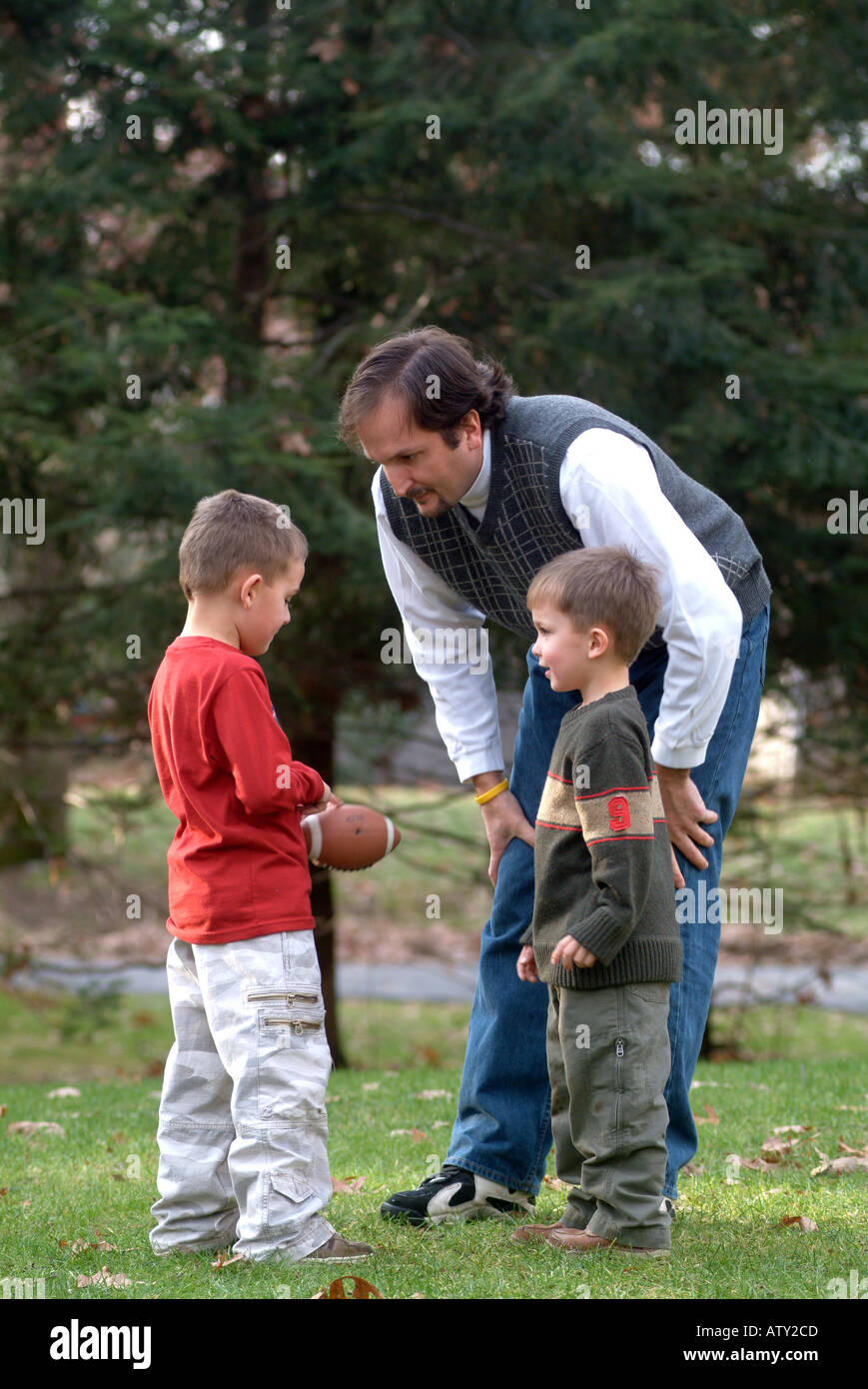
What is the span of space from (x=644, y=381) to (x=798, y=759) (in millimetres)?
3537

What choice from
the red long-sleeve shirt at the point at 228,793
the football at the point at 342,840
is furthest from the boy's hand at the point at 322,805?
the red long-sleeve shirt at the point at 228,793

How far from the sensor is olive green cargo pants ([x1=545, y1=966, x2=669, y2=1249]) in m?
2.79

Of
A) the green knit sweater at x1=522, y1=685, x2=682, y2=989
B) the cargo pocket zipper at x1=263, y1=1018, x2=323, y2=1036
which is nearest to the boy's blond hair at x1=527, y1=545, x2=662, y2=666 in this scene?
the green knit sweater at x1=522, y1=685, x2=682, y2=989

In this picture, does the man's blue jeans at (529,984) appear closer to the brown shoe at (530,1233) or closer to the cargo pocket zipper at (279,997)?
the brown shoe at (530,1233)

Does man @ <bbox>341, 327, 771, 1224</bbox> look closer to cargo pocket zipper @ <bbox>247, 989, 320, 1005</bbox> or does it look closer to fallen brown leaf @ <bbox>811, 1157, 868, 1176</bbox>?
cargo pocket zipper @ <bbox>247, 989, 320, 1005</bbox>

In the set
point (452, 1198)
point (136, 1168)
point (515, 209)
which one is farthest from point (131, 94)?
point (452, 1198)

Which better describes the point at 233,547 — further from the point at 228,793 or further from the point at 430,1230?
the point at 430,1230

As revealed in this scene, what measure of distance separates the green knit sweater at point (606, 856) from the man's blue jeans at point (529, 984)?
296 millimetres

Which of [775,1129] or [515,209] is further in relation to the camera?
[515,209]

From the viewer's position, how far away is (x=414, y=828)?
8.16 meters

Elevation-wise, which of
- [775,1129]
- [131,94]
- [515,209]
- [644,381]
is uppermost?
[131,94]

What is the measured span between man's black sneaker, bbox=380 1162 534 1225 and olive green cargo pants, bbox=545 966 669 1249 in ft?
1.53

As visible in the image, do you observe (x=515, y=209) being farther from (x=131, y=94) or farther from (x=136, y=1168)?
(x=136, y=1168)

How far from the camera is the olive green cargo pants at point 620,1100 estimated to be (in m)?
2.79
